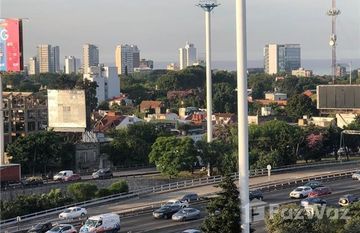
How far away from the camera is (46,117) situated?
43.6 meters

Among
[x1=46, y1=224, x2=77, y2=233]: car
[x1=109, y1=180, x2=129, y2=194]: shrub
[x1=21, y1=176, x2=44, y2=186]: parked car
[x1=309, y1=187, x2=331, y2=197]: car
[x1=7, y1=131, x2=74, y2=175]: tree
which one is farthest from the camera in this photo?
[x1=7, y1=131, x2=74, y2=175]: tree

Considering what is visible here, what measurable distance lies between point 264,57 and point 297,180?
170582 mm

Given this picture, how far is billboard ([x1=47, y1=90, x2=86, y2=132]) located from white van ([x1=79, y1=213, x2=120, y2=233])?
2111 cm

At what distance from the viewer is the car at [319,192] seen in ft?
83.1

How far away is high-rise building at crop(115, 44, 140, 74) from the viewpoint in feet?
593

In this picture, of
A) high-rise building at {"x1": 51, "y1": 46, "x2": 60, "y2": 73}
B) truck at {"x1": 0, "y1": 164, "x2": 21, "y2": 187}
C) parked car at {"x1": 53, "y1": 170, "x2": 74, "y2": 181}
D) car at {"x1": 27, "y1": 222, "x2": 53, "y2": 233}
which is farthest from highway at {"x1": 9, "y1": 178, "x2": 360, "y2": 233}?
high-rise building at {"x1": 51, "y1": 46, "x2": 60, "y2": 73}

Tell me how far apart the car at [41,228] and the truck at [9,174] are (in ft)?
32.6

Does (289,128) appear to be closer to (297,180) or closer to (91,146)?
(297,180)

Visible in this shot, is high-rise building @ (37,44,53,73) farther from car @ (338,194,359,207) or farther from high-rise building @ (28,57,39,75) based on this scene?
car @ (338,194,359,207)

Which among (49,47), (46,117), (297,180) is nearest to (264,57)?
(49,47)

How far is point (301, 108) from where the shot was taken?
54531 millimetres

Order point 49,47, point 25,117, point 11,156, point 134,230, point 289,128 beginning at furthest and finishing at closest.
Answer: point 49,47 < point 25,117 < point 289,128 < point 11,156 < point 134,230

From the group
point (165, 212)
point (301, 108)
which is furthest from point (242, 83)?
point (301, 108)

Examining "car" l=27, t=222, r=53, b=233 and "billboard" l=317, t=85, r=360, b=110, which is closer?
"car" l=27, t=222, r=53, b=233
